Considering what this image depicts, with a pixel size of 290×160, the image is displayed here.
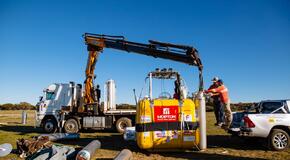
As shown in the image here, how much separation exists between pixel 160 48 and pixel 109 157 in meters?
7.40

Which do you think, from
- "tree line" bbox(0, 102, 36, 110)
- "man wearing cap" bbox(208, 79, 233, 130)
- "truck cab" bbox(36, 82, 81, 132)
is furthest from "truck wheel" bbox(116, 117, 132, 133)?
"tree line" bbox(0, 102, 36, 110)

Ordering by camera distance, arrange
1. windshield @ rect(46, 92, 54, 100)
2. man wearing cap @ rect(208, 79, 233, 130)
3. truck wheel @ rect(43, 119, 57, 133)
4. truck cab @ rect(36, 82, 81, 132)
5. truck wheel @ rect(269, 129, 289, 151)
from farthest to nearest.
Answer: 1. windshield @ rect(46, 92, 54, 100)
2. truck cab @ rect(36, 82, 81, 132)
3. truck wheel @ rect(43, 119, 57, 133)
4. man wearing cap @ rect(208, 79, 233, 130)
5. truck wheel @ rect(269, 129, 289, 151)

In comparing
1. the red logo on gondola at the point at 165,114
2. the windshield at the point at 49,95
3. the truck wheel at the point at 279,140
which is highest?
the windshield at the point at 49,95

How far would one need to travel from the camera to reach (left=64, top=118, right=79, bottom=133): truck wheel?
18.2 m

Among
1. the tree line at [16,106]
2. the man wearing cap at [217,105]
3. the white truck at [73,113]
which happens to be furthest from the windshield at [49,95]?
the tree line at [16,106]

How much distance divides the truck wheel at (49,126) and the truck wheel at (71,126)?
2.68 feet

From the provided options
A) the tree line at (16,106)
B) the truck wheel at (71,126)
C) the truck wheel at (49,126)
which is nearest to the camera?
the truck wheel at (71,126)

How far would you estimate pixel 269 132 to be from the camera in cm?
1016

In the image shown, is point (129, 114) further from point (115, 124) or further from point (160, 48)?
point (160, 48)

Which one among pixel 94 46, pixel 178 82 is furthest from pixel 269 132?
pixel 94 46

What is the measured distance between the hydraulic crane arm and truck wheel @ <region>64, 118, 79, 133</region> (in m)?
1.61

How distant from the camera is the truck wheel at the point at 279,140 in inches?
396

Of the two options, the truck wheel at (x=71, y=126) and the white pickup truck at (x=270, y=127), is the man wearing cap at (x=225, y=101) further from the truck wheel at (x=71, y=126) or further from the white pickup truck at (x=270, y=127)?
the truck wheel at (x=71, y=126)

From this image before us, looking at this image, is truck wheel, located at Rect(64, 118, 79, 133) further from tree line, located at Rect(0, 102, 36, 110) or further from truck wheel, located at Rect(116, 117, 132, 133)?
tree line, located at Rect(0, 102, 36, 110)
